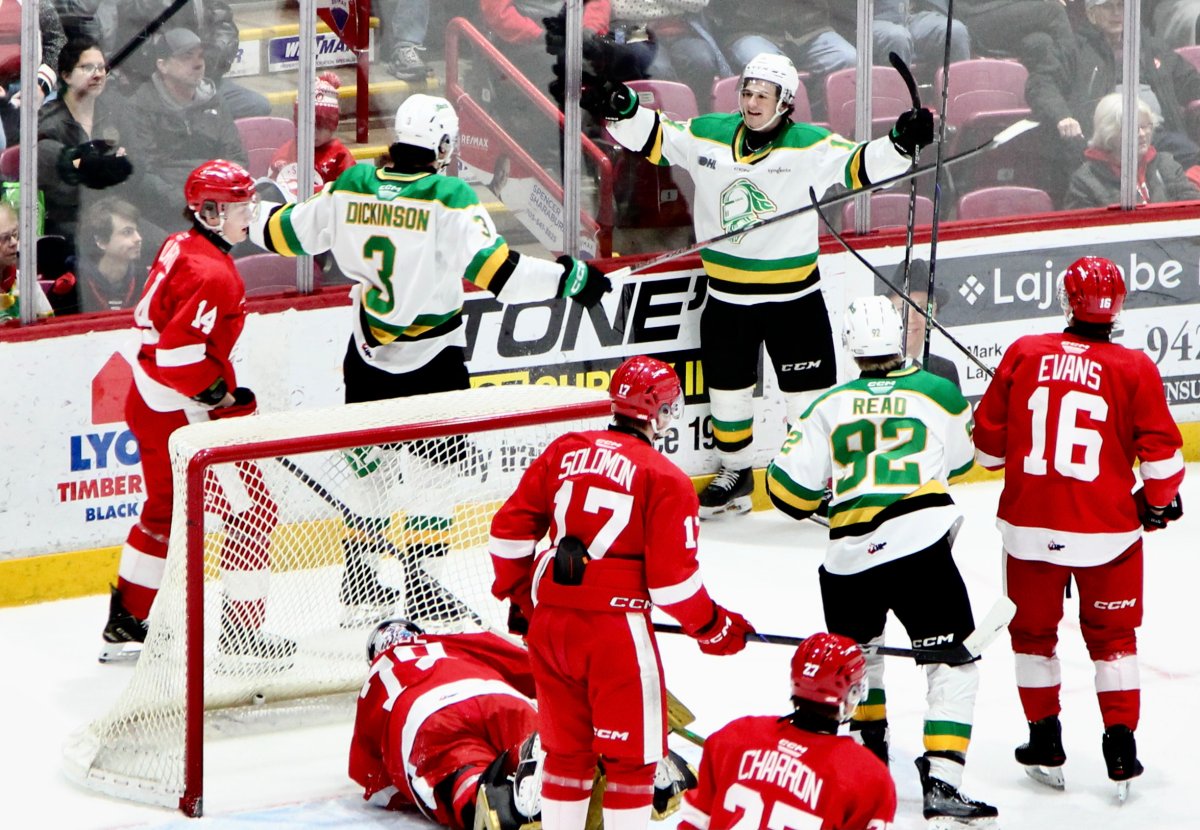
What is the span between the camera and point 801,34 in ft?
22.7

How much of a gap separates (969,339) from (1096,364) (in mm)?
2860

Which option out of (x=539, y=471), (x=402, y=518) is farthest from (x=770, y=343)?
(x=539, y=471)

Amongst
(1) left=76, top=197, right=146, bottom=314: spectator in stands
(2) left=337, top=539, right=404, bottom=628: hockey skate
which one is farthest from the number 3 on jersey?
(1) left=76, top=197, right=146, bottom=314: spectator in stands

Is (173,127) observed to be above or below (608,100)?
below

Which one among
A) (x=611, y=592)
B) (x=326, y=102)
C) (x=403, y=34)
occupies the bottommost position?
(x=611, y=592)

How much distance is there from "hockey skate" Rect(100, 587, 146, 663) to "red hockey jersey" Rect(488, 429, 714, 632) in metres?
2.05

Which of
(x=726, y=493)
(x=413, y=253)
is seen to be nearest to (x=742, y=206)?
(x=726, y=493)

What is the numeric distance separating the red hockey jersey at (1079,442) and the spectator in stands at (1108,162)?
10.1 ft

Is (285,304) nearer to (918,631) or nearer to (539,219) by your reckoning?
(539,219)

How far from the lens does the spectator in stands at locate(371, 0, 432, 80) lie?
20.5 feet

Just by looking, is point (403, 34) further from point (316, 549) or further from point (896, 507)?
point (896, 507)

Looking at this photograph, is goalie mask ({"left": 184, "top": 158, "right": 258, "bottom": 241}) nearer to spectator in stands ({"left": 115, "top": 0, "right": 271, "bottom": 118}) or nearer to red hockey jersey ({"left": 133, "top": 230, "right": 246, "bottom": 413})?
red hockey jersey ({"left": 133, "top": 230, "right": 246, "bottom": 413})

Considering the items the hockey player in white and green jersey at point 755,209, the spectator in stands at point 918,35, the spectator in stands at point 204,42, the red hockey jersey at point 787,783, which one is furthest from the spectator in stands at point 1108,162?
the red hockey jersey at point 787,783

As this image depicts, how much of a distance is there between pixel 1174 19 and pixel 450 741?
471cm
